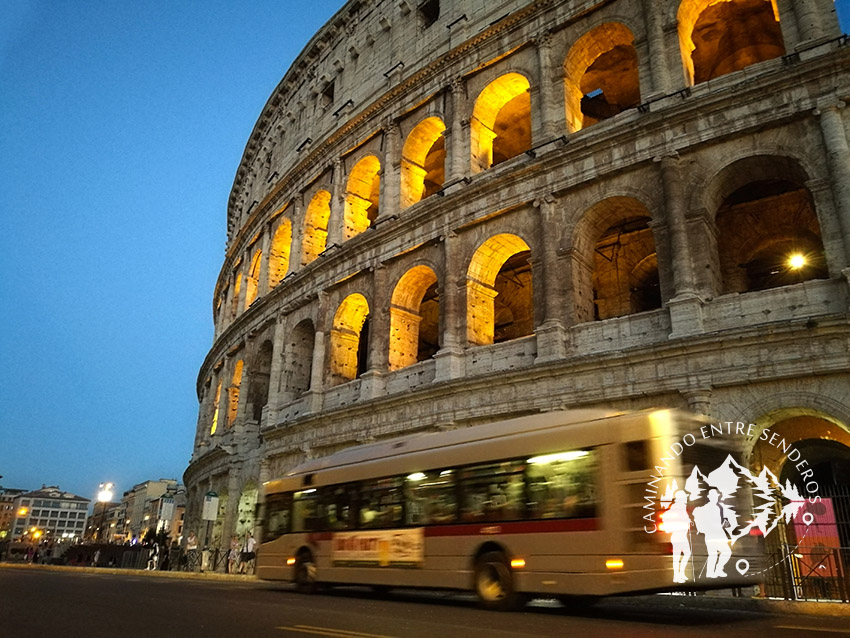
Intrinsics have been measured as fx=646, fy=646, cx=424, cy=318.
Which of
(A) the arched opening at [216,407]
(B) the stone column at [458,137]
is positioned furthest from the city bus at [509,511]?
(A) the arched opening at [216,407]

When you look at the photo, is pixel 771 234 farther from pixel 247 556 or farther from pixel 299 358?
pixel 247 556

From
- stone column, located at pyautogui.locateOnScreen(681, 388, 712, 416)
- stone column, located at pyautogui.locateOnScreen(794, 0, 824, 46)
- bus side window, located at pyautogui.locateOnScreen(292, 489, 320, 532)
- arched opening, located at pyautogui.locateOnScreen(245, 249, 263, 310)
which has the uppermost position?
arched opening, located at pyautogui.locateOnScreen(245, 249, 263, 310)

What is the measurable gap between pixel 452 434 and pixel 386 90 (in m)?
16.3

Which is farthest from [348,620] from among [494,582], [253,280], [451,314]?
[253,280]

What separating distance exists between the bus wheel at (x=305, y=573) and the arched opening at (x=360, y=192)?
13.3 metres

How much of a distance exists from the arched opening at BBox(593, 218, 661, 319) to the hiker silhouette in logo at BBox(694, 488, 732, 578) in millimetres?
12376

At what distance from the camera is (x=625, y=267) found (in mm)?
20891

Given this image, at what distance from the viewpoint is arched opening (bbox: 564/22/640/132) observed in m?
18.2

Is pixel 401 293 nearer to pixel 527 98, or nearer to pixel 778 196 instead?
pixel 527 98

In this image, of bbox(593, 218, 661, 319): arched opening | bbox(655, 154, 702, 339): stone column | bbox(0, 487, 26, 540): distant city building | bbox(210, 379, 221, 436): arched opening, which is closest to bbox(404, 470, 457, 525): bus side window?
bbox(655, 154, 702, 339): stone column

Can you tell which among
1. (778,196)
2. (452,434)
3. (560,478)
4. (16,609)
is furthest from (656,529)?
(778,196)

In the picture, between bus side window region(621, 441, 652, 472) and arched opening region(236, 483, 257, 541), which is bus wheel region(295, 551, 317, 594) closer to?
bus side window region(621, 441, 652, 472)

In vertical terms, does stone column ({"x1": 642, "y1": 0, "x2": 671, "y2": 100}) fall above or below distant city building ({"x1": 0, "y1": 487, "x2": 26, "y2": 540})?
above

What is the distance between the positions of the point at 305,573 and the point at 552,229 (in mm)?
10047
